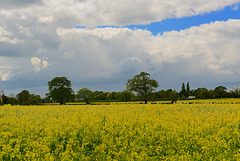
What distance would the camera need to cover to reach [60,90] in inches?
2311

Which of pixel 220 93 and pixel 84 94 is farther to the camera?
pixel 84 94

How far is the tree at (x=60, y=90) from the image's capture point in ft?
192

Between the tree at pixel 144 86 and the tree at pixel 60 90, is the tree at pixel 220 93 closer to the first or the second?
the tree at pixel 144 86

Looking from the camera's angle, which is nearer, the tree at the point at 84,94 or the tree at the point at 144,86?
the tree at the point at 144,86

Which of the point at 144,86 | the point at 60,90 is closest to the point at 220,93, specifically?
the point at 144,86

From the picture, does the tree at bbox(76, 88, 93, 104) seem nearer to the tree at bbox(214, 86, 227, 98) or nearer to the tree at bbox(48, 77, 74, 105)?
the tree at bbox(48, 77, 74, 105)

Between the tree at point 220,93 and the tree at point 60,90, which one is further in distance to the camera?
the tree at point 220,93

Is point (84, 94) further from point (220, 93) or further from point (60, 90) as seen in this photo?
point (220, 93)

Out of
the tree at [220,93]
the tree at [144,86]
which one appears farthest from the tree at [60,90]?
the tree at [220,93]

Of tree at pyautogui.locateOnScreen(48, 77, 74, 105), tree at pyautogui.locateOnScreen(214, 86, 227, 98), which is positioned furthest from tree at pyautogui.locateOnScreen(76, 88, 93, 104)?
tree at pyautogui.locateOnScreen(214, 86, 227, 98)

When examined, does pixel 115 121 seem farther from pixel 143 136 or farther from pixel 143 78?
pixel 143 78

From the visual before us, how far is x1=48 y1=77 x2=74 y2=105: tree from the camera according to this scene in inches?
2301

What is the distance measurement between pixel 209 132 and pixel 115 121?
4955mm

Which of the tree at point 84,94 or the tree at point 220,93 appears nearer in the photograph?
the tree at point 220,93
